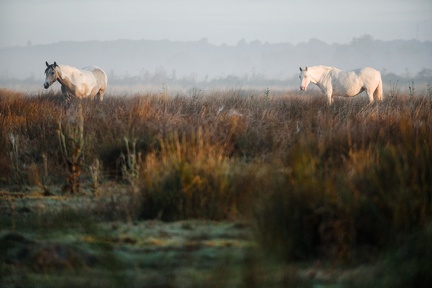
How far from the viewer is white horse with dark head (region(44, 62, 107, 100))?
632 inches

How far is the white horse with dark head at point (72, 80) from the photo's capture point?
632 inches

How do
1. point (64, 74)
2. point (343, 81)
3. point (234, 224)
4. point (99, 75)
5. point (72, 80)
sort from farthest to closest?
point (99, 75) → point (343, 81) → point (72, 80) → point (64, 74) → point (234, 224)

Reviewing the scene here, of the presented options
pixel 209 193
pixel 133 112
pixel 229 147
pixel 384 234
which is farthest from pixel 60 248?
pixel 133 112

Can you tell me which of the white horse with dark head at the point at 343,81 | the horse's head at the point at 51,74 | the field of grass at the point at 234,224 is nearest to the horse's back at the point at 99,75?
the horse's head at the point at 51,74

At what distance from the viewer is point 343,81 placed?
59.8ft

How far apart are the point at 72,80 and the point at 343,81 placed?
711 cm

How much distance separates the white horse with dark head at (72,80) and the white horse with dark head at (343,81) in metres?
5.50

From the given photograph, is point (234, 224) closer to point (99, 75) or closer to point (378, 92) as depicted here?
point (378, 92)

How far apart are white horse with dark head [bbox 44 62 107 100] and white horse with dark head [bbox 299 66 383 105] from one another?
216 inches

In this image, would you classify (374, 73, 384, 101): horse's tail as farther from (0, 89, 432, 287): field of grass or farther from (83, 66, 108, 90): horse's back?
(0, 89, 432, 287): field of grass

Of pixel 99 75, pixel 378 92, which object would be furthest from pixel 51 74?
pixel 378 92

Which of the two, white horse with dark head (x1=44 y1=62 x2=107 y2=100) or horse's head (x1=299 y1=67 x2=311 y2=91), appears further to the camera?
horse's head (x1=299 y1=67 x2=311 y2=91)

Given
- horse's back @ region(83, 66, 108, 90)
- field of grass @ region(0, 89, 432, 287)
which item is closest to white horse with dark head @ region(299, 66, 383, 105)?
horse's back @ region(83, 66, 108, 90)

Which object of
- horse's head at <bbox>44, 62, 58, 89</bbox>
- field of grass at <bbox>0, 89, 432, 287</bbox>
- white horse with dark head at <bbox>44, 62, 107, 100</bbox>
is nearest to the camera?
field of grass at <bbox>0, 89, 432, 287</bbox>
